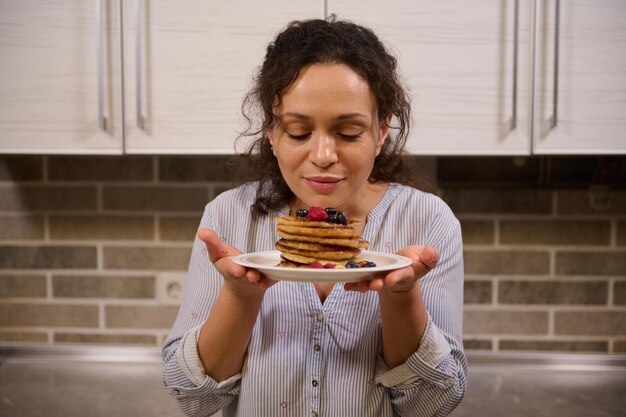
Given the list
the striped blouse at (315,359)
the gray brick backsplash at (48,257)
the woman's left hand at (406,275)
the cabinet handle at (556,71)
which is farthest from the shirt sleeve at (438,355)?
the gray brick backsplash at (48,257)

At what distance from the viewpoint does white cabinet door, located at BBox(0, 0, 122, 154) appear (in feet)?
4.89

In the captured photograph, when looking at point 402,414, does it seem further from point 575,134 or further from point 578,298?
point 578,298

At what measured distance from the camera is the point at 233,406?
1.13m

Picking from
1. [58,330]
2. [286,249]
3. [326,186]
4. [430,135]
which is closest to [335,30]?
[326,186]

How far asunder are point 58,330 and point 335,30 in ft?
4.72

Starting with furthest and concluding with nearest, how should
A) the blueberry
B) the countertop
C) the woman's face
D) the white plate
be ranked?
the countertop → the woman's face → the blueberry → the white plate

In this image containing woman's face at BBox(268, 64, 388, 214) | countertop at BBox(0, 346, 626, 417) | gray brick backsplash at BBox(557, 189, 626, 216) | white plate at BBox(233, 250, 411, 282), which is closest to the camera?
white plate at BBox(233, 250, 411, 282)

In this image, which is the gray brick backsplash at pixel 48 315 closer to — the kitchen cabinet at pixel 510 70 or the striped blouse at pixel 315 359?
the striped blouse at pixel 315 359

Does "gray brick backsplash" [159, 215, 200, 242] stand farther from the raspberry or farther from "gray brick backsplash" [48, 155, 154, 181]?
the raspberry

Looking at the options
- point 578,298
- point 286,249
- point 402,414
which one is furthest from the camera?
point 578,298

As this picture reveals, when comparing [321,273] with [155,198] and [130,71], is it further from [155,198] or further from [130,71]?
[155,198]

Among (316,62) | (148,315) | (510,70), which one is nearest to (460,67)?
(510,70)

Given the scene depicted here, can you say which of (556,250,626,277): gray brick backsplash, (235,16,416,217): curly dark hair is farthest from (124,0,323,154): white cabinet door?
(556,250,626,277): gray brick backsplash

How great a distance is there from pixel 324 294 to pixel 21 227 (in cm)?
126
